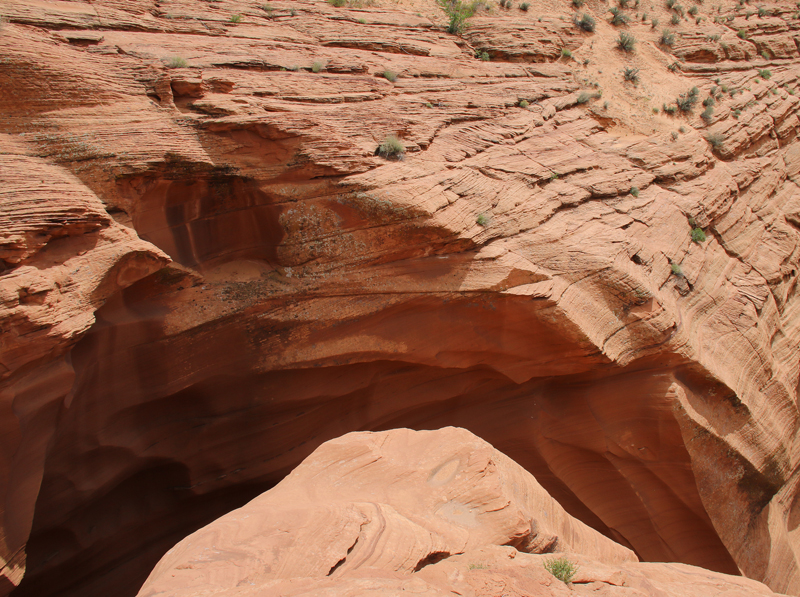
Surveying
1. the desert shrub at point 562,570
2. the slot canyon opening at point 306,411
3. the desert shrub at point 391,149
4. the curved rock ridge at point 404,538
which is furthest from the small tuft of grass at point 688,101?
the desert shrub at point 562,570

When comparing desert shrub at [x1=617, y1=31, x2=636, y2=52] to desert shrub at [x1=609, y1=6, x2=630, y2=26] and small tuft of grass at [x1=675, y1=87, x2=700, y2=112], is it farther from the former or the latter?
small tuft of grass at [x1=675, y1=87, x2=700, y2=112]

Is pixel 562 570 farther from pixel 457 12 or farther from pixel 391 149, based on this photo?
pixel 457 12

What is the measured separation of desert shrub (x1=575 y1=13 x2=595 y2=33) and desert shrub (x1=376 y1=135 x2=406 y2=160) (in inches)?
371

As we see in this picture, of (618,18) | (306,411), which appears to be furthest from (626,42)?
(306,411)

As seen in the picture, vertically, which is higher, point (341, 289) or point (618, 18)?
point (618, 18)

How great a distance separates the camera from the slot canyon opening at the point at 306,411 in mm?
8359

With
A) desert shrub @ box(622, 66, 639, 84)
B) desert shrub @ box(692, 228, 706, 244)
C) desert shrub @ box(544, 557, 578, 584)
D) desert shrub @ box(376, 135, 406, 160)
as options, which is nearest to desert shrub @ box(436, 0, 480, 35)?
Result: desert shrub @ box(622, 66, 639, 84)

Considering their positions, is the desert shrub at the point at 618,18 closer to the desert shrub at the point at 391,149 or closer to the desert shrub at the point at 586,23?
the desert shrub at the point at 586,23

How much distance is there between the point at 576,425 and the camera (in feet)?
33.1

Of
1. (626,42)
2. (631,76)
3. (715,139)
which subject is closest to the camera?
(715,139)

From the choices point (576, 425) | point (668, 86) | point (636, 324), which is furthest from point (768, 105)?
point (576, 425)

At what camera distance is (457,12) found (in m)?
13.6

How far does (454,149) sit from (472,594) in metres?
7.48

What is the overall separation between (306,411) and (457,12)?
11218 millimetres
